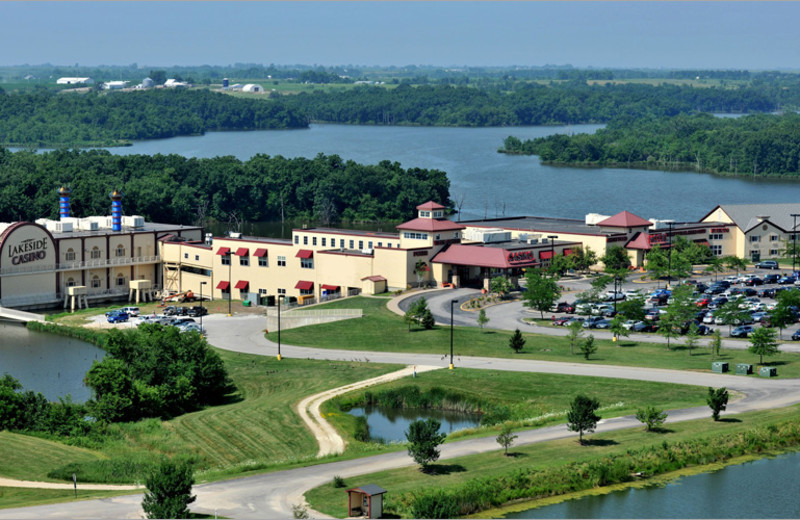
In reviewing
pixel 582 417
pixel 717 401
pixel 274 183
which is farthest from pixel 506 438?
pixel 274 183

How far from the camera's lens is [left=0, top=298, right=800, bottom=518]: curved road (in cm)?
4938

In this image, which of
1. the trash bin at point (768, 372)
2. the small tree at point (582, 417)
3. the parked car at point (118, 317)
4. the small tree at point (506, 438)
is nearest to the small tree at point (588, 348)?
the trash bin at point (768, 372)

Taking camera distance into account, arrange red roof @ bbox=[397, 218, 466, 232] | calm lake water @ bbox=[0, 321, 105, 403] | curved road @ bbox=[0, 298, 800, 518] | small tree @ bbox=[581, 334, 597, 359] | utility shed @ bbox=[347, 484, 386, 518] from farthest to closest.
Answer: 1. red roof @ bbox=[397, 218, 466, 232]
2. calm lake water @ bbox=[0, 321, 105, 403]
3. small tree @ bbox=[581, 334, 597, 359]
4. curved road @ bbox=[0, 298, 800, 518]
5. utility shed @ bbox=[347, 484, 386, 518]

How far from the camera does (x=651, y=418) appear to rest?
60969mm

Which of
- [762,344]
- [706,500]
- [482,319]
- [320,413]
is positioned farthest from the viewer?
[482,319]

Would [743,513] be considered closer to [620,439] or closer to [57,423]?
[620,439]

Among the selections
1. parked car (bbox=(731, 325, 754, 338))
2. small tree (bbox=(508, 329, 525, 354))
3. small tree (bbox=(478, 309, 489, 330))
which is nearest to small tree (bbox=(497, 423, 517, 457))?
small tree (bbox=(508, 329, 525, 354))

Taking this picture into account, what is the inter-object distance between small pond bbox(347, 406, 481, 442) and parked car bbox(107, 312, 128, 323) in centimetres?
3439

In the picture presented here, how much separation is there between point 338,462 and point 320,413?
11.2 metres

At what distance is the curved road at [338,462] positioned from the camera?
162 ft

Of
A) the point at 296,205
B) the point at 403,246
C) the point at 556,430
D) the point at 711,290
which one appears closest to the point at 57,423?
the point at 556,430

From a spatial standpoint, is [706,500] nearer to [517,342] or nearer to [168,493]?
[168,493]

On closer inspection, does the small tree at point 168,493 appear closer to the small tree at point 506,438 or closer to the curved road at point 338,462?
the curved road at point 338,462

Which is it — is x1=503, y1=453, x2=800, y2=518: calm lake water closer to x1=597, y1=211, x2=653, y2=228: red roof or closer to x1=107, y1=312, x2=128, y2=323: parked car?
x1=107, y1=312, x2=128, y2=323: parked car
